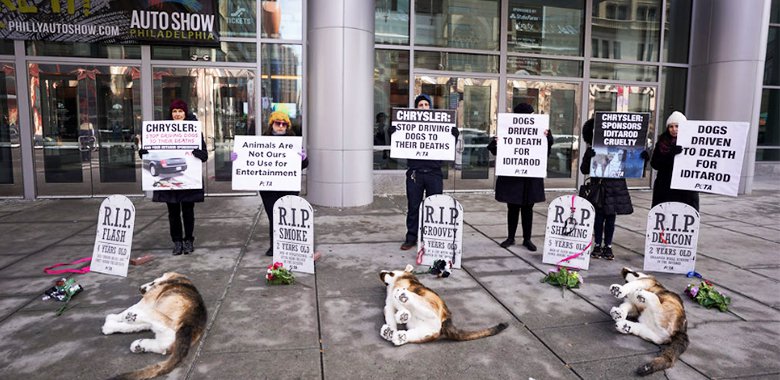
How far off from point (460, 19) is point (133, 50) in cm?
698

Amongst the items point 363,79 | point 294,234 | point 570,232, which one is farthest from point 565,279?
point 363,79

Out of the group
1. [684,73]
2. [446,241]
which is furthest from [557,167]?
[446,241]

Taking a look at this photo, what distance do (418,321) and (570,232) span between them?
8.16ft

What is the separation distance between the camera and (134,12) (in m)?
9.59

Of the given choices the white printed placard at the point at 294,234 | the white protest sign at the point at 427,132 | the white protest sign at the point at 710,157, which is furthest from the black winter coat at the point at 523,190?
the white printed placard at the point at 294,234

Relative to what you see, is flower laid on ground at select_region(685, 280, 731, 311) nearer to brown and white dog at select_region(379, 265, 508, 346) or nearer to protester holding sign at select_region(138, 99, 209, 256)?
brown and white dog at select_region(379, 265, 508, 346)

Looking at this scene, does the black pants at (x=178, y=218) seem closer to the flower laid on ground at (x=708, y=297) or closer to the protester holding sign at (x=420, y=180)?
the protester holding sign at (x=420, y=180)

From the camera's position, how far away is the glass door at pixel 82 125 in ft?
31.8

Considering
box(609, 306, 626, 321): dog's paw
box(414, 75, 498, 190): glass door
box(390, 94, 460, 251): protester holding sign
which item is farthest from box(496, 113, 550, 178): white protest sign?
box(414, 75, 498, 190): glass door

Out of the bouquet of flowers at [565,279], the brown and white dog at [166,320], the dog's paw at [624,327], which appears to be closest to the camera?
the brown and white dog at [166,320]

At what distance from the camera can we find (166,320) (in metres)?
3.62

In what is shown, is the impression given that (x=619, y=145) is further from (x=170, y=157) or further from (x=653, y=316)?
(x=170, y=157)

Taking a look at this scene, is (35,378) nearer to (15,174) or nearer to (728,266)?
(728,266)

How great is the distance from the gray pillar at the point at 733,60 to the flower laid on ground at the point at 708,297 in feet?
28.0
